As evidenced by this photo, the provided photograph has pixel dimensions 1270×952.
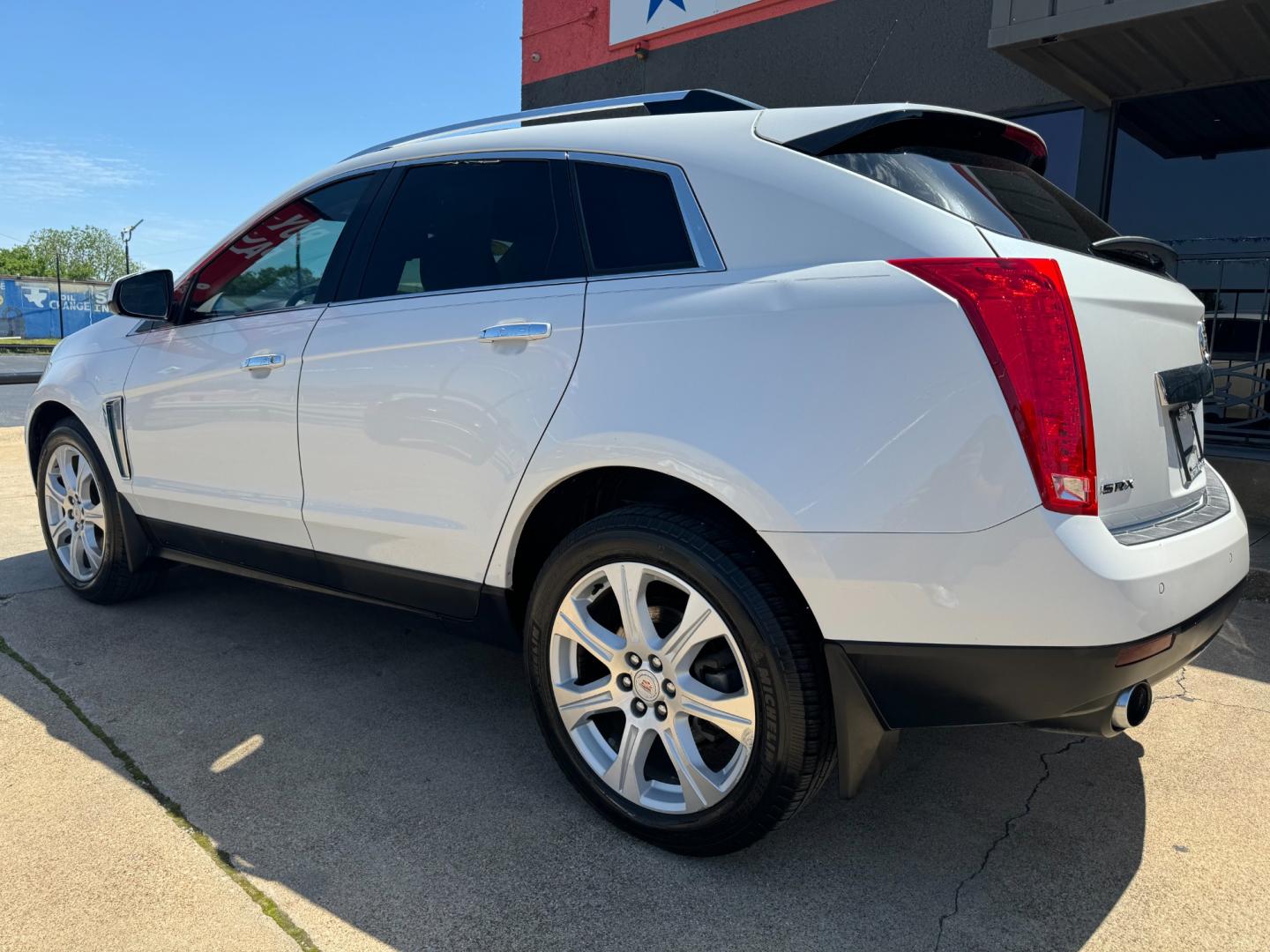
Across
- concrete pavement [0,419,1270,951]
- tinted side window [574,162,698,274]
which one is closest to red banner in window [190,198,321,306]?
tinted side window [574,162,698,274]

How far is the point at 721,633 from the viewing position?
7.11 ft

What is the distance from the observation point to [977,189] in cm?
224

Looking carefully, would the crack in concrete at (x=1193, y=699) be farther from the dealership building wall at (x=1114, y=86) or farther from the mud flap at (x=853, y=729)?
the dealership building wall at (x=1114, y=86)

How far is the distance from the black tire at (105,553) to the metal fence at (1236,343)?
614cm

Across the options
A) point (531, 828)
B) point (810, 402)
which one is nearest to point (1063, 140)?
point (810, 402)

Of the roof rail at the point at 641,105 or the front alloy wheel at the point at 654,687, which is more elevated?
the roof rail at the point at 641,105

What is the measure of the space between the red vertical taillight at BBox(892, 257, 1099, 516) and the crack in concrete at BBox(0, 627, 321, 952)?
1.82 m

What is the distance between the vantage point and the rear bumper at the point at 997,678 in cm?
188

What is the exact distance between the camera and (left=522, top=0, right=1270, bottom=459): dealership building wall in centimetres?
577

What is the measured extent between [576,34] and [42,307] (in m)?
63.9

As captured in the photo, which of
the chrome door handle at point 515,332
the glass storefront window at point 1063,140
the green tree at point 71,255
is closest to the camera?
the chrome door handle at point 515,332

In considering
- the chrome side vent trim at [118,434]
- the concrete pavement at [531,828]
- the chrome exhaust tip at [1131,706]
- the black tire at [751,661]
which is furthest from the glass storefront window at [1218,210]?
the chrome side vent trim at [118,434]

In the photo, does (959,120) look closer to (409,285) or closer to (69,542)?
(409,285)

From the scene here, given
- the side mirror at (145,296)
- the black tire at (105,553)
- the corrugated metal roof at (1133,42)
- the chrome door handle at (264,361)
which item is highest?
the corrugated metal roof at (1133,42)
